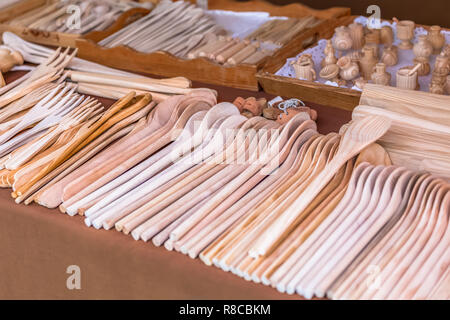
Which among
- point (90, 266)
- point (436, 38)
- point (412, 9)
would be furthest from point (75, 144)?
point (412, 9)

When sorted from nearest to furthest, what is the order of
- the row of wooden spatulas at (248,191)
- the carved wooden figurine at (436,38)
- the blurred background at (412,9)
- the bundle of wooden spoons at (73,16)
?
the row of wooden spatulas at (248,191)
the carved wooden figurine at (436,38)
the bundle of wooden spoons at (73,16)
the blurred background at (412,9)

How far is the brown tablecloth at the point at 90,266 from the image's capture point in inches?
40.0

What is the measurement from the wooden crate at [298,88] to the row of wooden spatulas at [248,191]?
9.1 inches

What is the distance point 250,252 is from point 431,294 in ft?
0.94

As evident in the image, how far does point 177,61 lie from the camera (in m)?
1.83

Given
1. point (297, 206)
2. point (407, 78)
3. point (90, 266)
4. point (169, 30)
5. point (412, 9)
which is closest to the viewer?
point (297, 206)

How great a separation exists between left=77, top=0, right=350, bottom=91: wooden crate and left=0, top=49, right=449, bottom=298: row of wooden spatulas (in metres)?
0.24

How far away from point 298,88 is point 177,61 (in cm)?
42

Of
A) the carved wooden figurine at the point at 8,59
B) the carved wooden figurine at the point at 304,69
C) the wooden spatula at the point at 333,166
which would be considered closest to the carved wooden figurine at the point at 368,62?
the carved wooden figurine at the point at 304,69

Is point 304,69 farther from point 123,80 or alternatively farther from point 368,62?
point 123,80

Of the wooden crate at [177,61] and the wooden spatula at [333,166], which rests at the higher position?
the wooden spatula at [333,166]

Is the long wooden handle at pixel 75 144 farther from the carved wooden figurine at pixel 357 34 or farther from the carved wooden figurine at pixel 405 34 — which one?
the carved wooden figurine at pixel 405 34

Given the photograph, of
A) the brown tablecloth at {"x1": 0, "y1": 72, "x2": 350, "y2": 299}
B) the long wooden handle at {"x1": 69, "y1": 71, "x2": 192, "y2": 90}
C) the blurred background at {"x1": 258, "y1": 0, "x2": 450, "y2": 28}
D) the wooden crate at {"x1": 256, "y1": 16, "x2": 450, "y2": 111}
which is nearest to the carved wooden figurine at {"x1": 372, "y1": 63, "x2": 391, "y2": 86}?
the wooden crate at {"x1": 256, "y1": 16, "x2": 450, "y2": 111}

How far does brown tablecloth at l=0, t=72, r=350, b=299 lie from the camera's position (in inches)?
40.0
